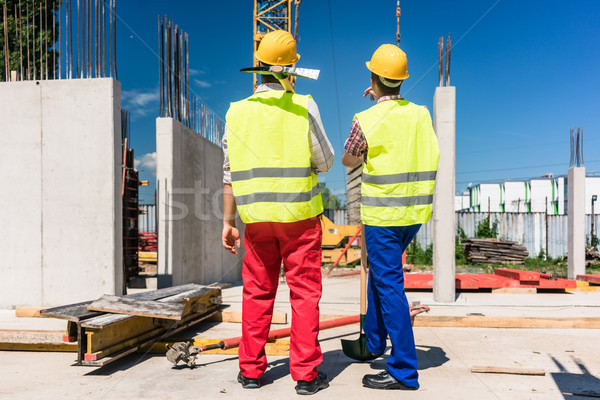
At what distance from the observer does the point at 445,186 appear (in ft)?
20.6

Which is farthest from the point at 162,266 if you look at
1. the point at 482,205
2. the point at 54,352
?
the point at 482,205

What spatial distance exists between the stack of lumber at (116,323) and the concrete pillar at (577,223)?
396 inches

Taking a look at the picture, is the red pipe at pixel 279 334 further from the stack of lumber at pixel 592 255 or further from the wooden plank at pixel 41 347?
the stack of lumber at pixel 592 255

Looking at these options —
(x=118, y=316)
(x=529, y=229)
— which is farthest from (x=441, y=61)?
(x=529, y=229)

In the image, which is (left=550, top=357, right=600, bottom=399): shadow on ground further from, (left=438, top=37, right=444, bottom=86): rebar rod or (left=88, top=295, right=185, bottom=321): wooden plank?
(left=438, top=37, right=444, bottom=86): rebar rod

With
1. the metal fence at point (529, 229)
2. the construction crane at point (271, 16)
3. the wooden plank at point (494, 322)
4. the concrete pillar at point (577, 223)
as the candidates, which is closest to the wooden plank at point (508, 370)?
the wooden plank at point (494, 322)

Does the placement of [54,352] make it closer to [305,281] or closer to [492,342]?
[305,281]

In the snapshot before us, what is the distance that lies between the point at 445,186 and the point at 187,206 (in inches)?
161

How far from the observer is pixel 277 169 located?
9.09 feet

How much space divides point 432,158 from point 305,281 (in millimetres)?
1210

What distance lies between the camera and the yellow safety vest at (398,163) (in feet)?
9.76

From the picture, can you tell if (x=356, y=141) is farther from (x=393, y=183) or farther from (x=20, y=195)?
(x=20, y=195)

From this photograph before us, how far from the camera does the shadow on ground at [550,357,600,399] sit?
2676 mm

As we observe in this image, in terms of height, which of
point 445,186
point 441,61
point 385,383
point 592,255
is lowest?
point 592,255
